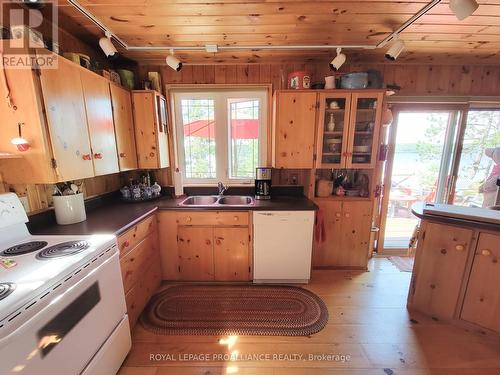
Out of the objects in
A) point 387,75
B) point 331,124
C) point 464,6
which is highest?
point 387,75

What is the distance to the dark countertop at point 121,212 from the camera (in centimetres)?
150

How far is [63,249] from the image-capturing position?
118 centimetres

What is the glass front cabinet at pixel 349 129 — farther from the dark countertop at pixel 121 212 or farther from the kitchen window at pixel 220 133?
the kitchen window at pixel 220 133

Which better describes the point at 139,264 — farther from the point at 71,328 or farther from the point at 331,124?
the point at 331,124

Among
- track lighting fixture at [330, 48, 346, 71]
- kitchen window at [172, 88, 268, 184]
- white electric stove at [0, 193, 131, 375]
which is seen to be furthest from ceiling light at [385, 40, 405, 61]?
white electric stove at [0, 193, 131, 375]

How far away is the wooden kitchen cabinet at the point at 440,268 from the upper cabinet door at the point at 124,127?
2.73 metres

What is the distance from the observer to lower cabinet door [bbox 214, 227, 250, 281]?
215 cm

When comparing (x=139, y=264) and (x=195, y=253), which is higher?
(x=139, y=264)

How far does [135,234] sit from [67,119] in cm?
93

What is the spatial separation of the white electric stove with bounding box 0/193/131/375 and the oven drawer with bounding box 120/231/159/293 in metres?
0.22

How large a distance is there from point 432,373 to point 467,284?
0.71 m

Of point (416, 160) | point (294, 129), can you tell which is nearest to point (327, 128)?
point (294, 129)

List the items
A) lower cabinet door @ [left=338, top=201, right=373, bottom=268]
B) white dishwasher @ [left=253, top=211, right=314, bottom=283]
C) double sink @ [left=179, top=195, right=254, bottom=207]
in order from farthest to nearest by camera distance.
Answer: double sink @ [left=179, top=195, right=254, bottom=207], lower cabinet door @ [left=338, top=201, right=373, bottom=268], white dishwasher @ [left=253, top=211, right=314, bottom=283]

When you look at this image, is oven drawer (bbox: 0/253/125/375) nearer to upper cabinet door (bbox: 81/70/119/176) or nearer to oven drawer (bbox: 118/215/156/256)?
oven drawer (bbox: 118/215/156/256)
